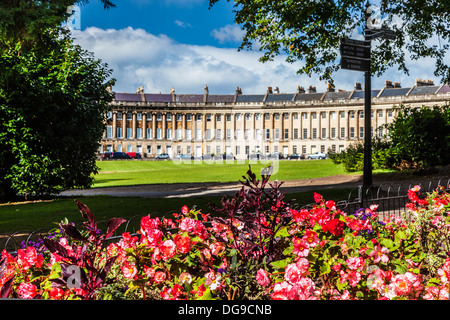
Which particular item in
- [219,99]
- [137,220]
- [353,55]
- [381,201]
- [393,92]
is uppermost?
[393,92]

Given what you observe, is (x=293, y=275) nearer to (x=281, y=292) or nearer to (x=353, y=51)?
(x=281, y=292)

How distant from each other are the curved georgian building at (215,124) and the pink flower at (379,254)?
362 centimetres

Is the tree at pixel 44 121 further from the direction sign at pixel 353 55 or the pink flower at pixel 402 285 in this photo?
the pink flower at pixel 402 285

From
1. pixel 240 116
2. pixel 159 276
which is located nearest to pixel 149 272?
pixel 159 276

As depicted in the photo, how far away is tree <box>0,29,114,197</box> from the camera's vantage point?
12.9 metres

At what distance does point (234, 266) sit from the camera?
8.30ft

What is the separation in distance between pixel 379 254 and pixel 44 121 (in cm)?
1234

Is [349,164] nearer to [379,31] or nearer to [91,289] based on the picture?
[379,31]

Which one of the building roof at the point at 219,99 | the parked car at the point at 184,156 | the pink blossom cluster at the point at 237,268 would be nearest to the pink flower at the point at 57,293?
the pink blossom cluster at the point at 237,268

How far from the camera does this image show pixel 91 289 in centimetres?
215

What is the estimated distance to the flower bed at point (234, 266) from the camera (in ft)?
7.09
